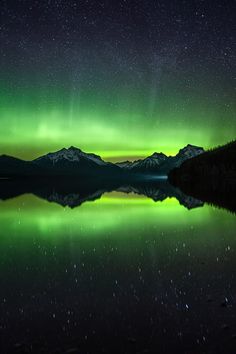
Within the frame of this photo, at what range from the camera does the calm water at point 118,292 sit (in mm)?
9844

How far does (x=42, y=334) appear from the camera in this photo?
10.2m

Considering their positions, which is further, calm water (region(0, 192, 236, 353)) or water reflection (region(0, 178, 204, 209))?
water reflection (region(0, 178, 204, 209))

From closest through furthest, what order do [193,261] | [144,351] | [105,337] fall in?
1. [144,351]
2. [105,337]
3. [193,261]

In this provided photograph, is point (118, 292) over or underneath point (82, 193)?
underneath

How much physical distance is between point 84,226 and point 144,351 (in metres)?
23.0

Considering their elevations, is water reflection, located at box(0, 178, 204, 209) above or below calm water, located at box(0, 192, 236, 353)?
above

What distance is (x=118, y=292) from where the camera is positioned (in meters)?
13.9

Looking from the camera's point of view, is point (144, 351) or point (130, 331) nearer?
point (144, 351)

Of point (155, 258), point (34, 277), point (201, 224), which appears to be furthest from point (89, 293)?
point (201, 224)

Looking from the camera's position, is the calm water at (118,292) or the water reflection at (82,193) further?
the water reflection at (82,193)

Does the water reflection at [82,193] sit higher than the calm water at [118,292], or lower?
higher

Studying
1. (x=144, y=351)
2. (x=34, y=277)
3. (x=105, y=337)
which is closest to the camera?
(x=144, y=351)

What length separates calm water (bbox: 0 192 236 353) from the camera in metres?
9.84

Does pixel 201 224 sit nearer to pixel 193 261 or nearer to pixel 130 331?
pixel 193 261
